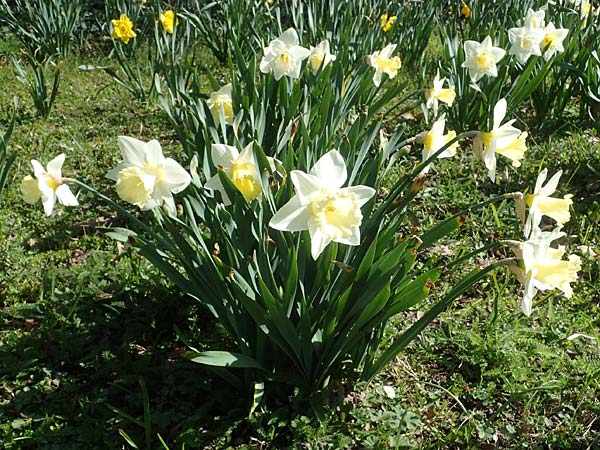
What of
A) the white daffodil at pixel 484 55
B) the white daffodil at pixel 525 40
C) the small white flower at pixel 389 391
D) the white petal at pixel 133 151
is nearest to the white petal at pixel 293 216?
the white petal at pixel 133 151

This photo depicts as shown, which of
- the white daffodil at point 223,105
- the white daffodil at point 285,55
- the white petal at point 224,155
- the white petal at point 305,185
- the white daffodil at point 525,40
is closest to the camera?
the white petal at point 305,185

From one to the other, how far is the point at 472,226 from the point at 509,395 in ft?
3.48

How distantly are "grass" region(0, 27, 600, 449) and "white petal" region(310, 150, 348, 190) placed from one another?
2.28ft

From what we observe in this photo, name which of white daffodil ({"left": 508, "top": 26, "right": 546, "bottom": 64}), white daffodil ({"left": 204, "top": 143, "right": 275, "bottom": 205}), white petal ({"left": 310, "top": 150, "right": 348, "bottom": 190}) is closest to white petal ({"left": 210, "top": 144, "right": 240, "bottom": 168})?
white daffodil ({"left": 204, "top": 143, "right": 275, "bottom": 205})

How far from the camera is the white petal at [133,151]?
150cm

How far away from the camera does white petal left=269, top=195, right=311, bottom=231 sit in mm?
1437

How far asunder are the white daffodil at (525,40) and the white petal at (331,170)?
2111 mm

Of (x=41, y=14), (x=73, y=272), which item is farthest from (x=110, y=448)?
(x=41, y=14)

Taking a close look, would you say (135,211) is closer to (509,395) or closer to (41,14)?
(509,395)

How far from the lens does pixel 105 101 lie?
180 inches

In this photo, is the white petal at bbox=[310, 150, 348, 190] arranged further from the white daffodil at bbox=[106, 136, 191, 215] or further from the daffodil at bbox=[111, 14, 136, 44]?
the daffodil at bbox=[111, 14, 136, 44]

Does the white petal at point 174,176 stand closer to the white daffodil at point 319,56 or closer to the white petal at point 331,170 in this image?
the white petal at point 331,170

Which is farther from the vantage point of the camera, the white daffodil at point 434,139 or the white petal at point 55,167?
the white daffodil at point 434,139

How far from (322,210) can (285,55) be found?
1.23 metres
